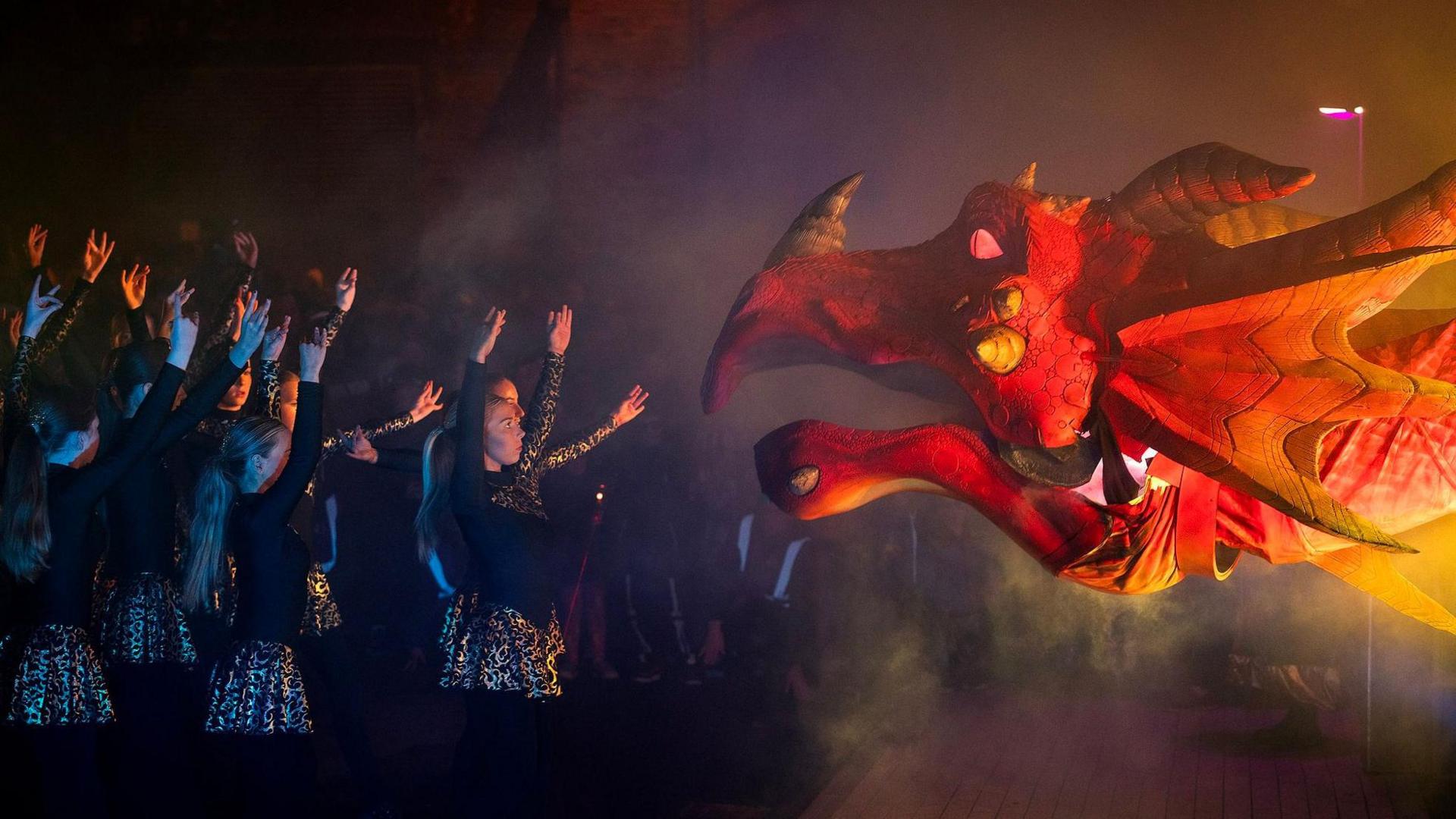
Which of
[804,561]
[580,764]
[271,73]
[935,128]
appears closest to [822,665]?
[804,561]

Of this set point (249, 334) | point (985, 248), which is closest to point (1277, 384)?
point (985, 248)

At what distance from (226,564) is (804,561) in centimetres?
270

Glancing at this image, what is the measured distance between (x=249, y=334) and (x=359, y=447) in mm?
820

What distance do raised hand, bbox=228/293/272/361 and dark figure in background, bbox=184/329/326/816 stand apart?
153 millimetres

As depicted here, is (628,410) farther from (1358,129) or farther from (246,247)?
(1358,129)

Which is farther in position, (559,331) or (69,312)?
(559,331)

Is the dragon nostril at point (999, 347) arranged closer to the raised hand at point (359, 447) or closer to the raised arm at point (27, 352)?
the raised hand at point (359, 447)

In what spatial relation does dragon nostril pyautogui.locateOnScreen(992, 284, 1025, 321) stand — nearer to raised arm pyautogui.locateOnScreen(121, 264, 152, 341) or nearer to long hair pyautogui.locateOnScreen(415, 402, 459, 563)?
long hair pyautogui.locateOnScreen(415, 402, 459, 563)

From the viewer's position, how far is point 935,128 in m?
5.58

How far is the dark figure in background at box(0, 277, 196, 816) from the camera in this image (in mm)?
3693

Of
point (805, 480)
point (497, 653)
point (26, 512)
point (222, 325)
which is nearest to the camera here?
point (805, 480)

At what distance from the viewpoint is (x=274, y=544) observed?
151 inches

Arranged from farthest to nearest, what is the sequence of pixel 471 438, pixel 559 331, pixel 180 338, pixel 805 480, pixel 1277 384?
pixel 559 331 < pixel 471 438 < pixel 180 338 < pixel 805 480 < pixel 1277 384

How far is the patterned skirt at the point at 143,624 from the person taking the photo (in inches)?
160
